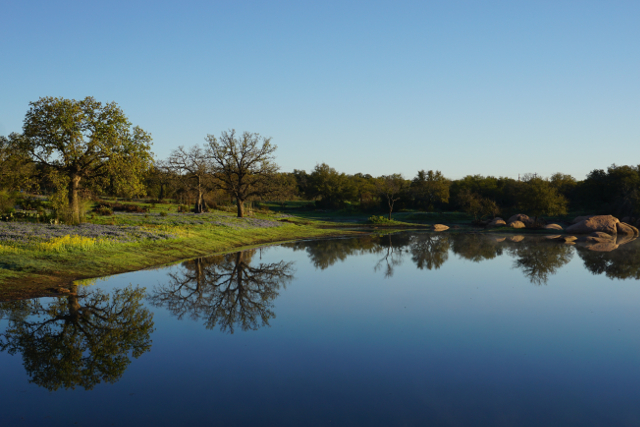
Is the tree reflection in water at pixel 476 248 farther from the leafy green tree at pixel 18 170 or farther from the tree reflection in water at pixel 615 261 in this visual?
the leafy green tree at pixel 18 170

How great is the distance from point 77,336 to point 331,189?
3062 inches

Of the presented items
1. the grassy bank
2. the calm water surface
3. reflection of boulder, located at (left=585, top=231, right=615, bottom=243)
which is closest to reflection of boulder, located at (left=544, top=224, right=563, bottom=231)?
reflection of boulder, located at (left=585, top=231, right=615, bottom=243)

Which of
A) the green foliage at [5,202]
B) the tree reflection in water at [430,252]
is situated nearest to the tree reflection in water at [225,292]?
the tree reflection in water at [430,252]

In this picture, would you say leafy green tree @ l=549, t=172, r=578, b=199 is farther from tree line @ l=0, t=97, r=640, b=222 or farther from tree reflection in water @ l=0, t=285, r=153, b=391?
tree reflection in water @ l=0, t=285, r=153, b=391

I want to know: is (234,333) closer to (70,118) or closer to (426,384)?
(426,384)

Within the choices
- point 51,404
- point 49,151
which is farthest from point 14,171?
point 51,404

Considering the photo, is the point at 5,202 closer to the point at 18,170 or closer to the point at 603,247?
the point at 18,170

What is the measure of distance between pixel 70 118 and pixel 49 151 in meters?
2.82

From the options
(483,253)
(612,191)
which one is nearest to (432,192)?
(612,191)

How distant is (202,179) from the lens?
46.8m

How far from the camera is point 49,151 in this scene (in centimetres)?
2753

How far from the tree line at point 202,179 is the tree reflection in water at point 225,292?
12.4 m

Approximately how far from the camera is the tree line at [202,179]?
27531 mm

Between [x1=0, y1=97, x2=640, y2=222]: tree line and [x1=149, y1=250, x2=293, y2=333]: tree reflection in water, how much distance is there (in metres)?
12.4
